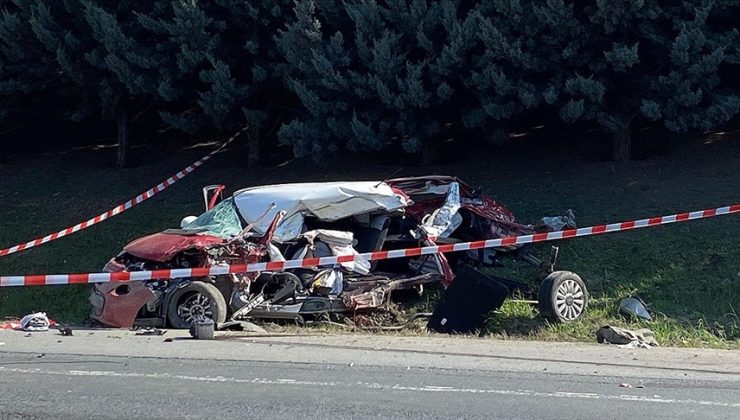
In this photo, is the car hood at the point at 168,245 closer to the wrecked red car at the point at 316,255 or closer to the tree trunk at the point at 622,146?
the wrecked red car at the point at 316,255

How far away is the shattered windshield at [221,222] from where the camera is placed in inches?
447

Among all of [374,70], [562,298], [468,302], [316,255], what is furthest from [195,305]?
[374,70]

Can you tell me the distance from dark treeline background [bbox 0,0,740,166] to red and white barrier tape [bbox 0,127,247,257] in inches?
50.8

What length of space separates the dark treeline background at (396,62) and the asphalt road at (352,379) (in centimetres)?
596

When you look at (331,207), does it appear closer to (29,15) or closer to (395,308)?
(395,308)

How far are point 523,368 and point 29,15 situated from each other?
13.2 meters

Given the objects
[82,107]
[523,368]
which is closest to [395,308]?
[523,368]

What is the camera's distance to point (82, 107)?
749 inches

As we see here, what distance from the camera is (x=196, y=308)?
1072cm

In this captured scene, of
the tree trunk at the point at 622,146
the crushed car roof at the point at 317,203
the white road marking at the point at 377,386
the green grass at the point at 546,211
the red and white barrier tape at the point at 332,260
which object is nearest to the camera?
the white road marking at the point at 377,386

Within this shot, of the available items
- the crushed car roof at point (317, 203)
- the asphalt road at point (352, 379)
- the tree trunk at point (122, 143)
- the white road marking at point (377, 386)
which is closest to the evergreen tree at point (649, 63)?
the crushed car roof at point (317, 203)

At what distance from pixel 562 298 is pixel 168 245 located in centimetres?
466

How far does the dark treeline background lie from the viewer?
1450 centimetres

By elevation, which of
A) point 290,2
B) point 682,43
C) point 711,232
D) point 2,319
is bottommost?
point 2,319
